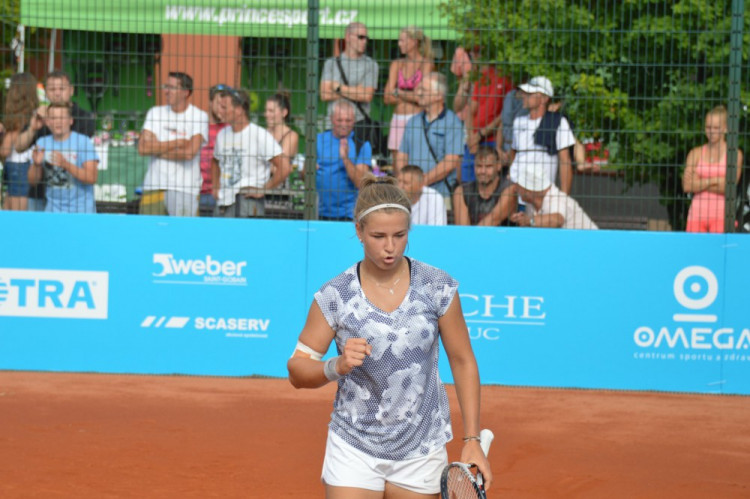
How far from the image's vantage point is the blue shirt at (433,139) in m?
9.76

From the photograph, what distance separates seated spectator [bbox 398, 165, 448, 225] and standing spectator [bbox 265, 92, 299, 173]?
1.01 metres

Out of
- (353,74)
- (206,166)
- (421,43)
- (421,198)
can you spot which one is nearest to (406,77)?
(421,43)

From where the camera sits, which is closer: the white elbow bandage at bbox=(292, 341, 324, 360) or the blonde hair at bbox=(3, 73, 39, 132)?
the white elbow bandage at bbox=(292, 341, 324, 360)

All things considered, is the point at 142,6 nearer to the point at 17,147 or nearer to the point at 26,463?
the point at 17,147

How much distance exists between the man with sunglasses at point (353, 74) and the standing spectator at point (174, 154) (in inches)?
46.7

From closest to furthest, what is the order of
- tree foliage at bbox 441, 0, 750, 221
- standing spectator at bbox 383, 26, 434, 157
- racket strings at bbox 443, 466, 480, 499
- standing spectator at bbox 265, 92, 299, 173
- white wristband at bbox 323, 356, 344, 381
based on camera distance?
white wristband at bbox 323, 356, 344, 381, racket strings at bbox 443, 466, 480, 499, tree foliage at bbox 441, 0, 750, 221, standing spectator at bbox 383, 26, 434, 157, standing spectator at bbox 265, 92, 299, 173

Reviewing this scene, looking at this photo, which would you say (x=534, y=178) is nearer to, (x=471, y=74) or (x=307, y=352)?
(x=471, y=74)

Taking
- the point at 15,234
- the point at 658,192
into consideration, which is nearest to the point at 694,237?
the point at 658,192

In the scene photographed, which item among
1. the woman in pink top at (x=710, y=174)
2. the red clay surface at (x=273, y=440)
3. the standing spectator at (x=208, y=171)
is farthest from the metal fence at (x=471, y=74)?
the red clay surface at (x=273, y=440)

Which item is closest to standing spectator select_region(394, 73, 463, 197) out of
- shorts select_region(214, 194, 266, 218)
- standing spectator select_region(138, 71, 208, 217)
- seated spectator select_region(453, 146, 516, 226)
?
seated spectator select_region(453, 146, 516, 226)

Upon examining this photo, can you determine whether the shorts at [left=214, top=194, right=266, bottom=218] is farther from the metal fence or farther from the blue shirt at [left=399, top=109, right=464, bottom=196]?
the blue shirt at [left=399, top=109, right=464, bottom=196]

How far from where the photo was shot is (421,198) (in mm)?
9898

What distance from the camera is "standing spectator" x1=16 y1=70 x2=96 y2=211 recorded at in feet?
33.0

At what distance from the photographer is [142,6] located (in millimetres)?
9844
